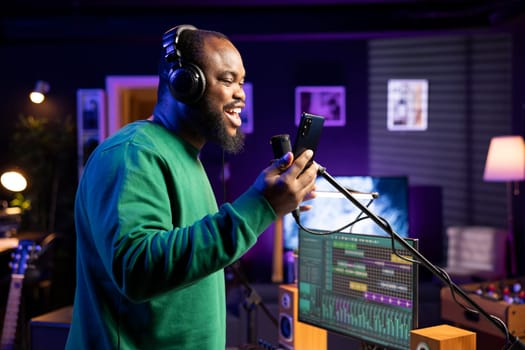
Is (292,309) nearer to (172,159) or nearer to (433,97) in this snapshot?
(172,159)

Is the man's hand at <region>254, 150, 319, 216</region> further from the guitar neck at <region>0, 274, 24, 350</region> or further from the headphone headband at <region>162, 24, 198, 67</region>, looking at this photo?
the guitar neck at <region>0, 274, 24, 350</region>

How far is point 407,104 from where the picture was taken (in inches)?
293

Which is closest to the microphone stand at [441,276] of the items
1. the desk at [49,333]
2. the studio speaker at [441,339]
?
the studio speaker at [441,339]

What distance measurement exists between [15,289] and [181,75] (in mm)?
2294

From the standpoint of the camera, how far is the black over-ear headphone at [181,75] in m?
1.22

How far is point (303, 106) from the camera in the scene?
6695mm

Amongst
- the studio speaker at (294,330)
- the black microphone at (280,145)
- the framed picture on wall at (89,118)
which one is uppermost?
the framed picture on wall at (89,118)

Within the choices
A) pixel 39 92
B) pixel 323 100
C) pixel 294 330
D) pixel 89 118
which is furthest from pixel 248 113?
pixel 294 330

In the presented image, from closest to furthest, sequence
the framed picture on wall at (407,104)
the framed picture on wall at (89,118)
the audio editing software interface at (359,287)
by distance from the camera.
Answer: the audio editing software interface at (359,287)
the framed picture on wall at (89,118)
the framed picture on wall at (407,104)

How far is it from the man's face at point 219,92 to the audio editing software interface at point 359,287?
641 millimetres

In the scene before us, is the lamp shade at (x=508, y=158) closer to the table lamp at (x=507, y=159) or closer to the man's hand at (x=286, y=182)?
the table lamp at (x=507, y=159)

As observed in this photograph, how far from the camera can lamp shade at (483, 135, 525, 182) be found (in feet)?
17.4

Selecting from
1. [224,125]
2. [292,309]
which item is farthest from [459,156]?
[224,125]

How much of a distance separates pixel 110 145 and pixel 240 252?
331mm
